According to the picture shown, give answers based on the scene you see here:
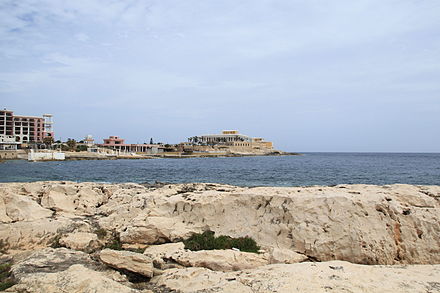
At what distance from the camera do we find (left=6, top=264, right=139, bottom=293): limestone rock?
235 inches

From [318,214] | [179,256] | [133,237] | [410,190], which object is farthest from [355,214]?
[133,237]

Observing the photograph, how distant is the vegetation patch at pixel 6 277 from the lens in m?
6.20

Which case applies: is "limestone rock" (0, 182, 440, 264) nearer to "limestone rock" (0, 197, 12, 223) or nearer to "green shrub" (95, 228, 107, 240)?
"limestone rock" (0, 197, 12, 223)

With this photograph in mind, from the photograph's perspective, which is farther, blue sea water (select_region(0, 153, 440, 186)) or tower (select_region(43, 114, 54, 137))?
tower (select_region(43, 114, 54, 137))

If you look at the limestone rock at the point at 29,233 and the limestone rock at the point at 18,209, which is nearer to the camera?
the limestone rock at the point at 29,233

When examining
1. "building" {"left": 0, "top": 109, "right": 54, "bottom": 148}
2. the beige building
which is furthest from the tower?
the beige building

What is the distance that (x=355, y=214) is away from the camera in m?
8.88

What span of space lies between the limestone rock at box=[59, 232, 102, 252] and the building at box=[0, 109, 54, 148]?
105759mm

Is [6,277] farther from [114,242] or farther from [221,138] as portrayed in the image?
[221,138]

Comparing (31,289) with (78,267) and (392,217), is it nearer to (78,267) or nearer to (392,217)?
(78,267)

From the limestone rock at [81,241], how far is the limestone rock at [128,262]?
2040 mm

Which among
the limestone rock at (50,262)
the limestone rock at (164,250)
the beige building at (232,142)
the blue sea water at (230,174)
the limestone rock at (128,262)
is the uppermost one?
the beige building at (232,142)

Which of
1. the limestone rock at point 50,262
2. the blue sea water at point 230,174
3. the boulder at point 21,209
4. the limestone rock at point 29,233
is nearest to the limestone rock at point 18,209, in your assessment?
the boulder at point 21,209

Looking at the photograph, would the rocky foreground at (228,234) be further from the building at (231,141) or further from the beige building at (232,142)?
the building at (231,141)
